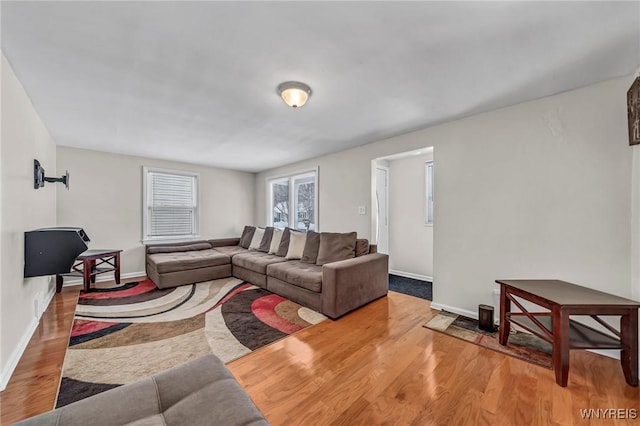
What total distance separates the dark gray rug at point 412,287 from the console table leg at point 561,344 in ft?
5.83

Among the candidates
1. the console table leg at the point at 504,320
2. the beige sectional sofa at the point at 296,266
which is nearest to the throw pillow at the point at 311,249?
the beige sectional sofa at the point at 296,266

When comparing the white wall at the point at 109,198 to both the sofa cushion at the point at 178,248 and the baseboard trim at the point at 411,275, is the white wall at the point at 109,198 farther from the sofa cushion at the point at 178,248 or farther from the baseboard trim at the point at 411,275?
the baseboard trim at the point at 411,275

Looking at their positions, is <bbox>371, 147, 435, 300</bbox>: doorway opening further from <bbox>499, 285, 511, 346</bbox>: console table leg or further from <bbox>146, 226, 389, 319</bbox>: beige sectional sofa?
<bbox>499, 285, 511, 346</bbox>: console table leg

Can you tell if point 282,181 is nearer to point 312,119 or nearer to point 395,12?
point 312,119

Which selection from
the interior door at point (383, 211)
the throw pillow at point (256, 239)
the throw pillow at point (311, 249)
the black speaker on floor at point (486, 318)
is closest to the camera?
the black speaker on floor at point (486, 318)

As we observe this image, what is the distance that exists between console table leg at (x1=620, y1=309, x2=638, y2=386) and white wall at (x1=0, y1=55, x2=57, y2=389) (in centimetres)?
415

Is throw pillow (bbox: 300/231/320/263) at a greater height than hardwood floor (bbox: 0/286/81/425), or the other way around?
throw pillow (bbox: 300/231/320/263)

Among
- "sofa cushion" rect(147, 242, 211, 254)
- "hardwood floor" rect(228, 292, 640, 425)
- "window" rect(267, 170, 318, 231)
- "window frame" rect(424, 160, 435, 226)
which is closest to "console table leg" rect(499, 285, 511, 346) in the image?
"hardwood floor" rect(228, 292, 640, 425)

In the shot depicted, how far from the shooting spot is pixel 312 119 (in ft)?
9.61

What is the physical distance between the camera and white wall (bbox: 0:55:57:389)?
5.69 ft

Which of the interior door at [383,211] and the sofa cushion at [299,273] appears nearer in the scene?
the sofa cushion at [299,273]

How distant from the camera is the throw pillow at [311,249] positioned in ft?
12.2

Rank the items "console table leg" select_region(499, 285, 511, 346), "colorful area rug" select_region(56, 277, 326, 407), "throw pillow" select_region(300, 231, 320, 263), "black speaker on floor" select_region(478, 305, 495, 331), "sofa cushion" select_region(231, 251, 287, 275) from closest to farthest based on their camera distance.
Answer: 1. "colorful area rug" select_region(56, 277, 326, 407)
2. "console table leg" select_region(499, 285, 511, 346)
3. "black speaker on floor" select_region(478, 305, 495, 331)
4. "throw pillow" select_region(300, 231, 320, 263)
5. "sofa cushion" select_region(231, 251, 287, 275)

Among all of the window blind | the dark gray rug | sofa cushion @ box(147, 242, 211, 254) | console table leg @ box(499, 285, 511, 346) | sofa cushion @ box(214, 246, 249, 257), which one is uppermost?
the window blind
